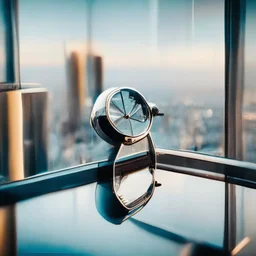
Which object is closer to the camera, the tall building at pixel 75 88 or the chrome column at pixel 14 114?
the chrome column at pixel 14 114

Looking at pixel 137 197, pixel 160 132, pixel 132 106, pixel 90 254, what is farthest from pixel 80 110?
pixel 90 254

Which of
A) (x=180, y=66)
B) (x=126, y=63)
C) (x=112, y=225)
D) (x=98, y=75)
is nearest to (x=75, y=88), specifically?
(x=98, y=75)

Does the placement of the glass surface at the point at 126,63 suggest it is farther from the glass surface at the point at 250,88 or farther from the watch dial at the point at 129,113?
the glass surface at the point at 250,88

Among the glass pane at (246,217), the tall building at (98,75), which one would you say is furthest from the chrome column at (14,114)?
the glass pane at (246,217)

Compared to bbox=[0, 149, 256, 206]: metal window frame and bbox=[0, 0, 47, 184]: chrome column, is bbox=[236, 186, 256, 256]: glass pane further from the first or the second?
bbox=[0, 0, 47, 184]: chrome column

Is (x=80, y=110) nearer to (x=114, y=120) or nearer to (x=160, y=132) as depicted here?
(x=114, y=120)

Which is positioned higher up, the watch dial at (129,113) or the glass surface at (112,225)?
the watch dial at (129,113)
